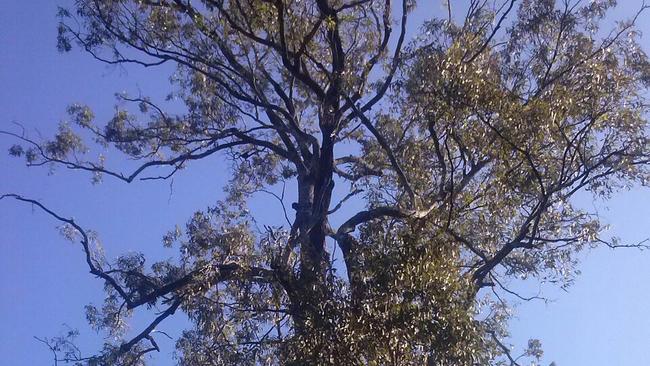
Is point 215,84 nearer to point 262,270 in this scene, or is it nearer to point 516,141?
point 262,270

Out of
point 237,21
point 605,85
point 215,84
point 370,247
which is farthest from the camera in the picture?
point 215,84

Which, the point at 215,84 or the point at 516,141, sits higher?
the point at 215,84

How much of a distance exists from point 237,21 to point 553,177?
4.19 m

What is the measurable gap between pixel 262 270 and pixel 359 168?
363 cm

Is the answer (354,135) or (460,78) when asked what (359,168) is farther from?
(460,78)

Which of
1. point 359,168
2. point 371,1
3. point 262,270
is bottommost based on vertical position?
point 262,270

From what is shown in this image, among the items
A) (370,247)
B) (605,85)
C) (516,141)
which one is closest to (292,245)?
(370,247)

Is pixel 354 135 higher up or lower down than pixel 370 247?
higher up

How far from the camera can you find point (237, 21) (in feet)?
36.1

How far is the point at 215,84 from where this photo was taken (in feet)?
43.4

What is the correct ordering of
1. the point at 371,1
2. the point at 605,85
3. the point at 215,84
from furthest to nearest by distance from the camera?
the point at 215,84 → the point at 371,1 → the point at 605,85

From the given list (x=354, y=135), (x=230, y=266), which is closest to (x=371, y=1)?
(x=354, y=135)

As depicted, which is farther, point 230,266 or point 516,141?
point 230,266

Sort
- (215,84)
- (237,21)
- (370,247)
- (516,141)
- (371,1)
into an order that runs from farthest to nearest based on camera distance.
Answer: (215,84), (371,1), (237,21), (516,141), (370,247)
